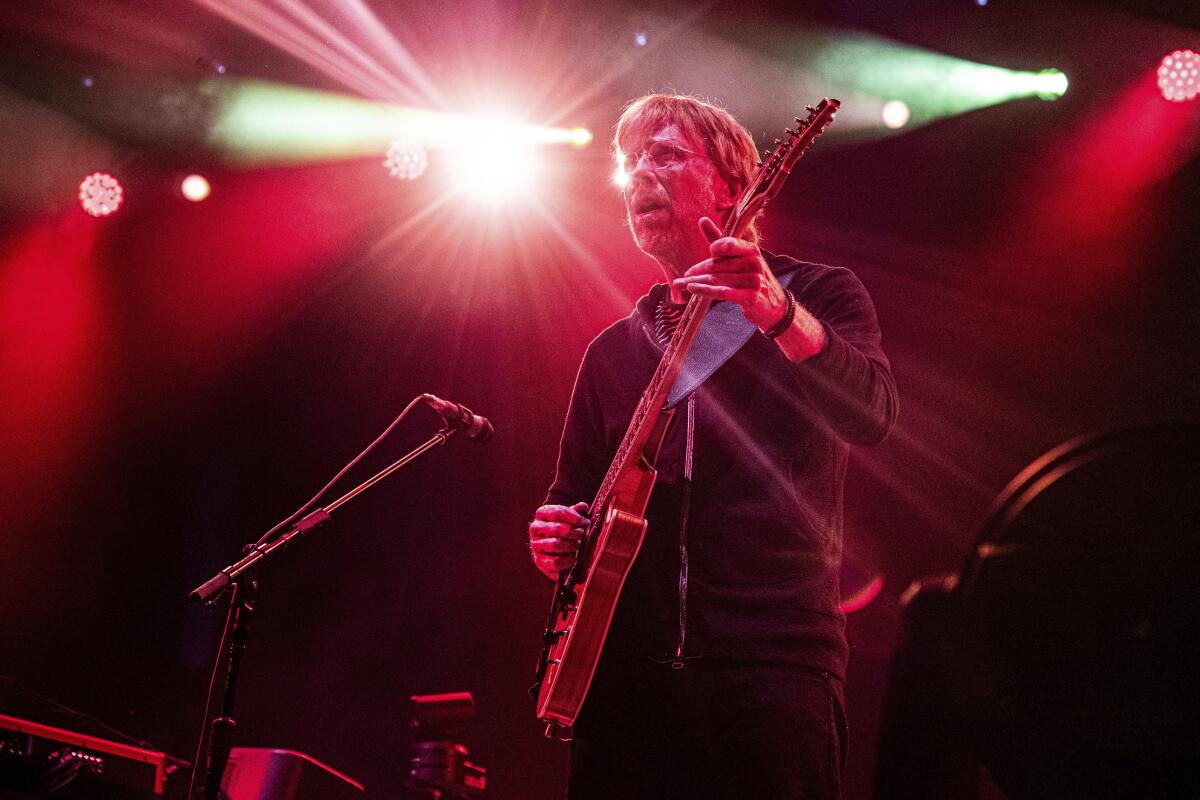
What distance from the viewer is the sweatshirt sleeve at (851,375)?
2.12 meters

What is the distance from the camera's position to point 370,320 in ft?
20.7

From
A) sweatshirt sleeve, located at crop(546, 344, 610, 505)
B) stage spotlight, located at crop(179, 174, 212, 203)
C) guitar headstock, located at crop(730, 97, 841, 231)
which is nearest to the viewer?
guitar headstock, located at crop(730, 97, 841, 231)

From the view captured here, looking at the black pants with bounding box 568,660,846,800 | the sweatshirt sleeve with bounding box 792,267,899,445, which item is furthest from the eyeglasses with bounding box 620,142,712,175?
the black pants with bounding box 568,660,846,800


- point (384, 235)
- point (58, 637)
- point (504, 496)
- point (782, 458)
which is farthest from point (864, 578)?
point (58, 637)

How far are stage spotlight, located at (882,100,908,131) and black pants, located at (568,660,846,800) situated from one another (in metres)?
4.30

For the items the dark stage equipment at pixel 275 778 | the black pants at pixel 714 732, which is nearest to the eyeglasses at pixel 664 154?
the black pants at pixel 714 732

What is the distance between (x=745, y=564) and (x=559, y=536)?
0.56 m

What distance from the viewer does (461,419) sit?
145 inches

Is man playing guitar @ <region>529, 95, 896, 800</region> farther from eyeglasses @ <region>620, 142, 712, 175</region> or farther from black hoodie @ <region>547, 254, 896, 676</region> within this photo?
eyeglasses @ <region>620, 142, 712, 175</region>

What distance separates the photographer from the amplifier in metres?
3.30

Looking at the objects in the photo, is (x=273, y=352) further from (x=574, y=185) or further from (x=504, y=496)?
(x=574, y=185)

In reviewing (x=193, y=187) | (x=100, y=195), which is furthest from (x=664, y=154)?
(x=100, y=195)

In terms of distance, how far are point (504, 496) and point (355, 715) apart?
1.61 meters

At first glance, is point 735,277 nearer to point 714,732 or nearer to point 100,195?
point 714,732
